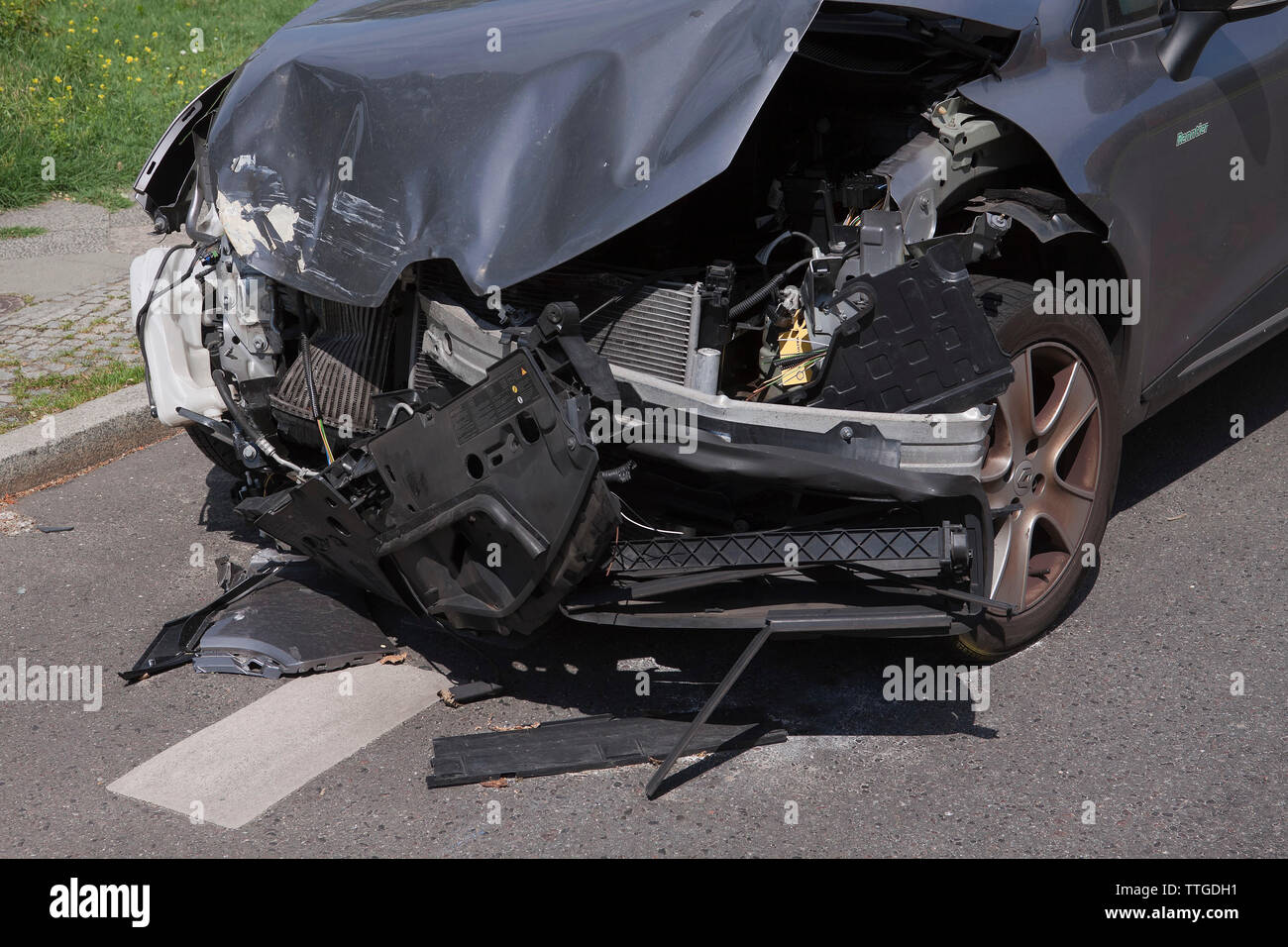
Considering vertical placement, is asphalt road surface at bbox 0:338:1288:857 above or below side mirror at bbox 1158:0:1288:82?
below

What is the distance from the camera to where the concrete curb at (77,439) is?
17.6 feet

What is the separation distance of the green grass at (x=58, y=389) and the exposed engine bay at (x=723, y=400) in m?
2.23

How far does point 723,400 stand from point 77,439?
11.4 feet

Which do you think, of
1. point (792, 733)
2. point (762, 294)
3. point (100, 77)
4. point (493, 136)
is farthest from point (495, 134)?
point (100, 77)

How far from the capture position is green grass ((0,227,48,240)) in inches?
313

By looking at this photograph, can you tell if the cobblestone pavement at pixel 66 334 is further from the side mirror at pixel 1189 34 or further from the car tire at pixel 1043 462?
the side mirror at pixel 1189 34

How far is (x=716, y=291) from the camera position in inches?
134

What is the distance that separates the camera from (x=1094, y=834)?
10.4ft

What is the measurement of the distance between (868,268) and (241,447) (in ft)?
6.87

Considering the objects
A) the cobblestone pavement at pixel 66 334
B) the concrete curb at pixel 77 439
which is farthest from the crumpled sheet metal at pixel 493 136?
the cobblestone pavement at pixel 66 334

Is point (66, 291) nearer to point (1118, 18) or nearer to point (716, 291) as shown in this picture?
point (716, 291)

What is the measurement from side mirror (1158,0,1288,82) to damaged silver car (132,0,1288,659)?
11mm

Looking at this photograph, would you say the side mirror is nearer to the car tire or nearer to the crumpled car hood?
the crumpled car hood

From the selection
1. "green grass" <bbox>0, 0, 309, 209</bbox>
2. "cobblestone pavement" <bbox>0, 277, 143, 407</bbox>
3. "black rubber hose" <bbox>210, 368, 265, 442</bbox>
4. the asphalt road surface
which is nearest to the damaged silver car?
"black rubber hose" <bbox>210, 368, 265, 442</bbox>
